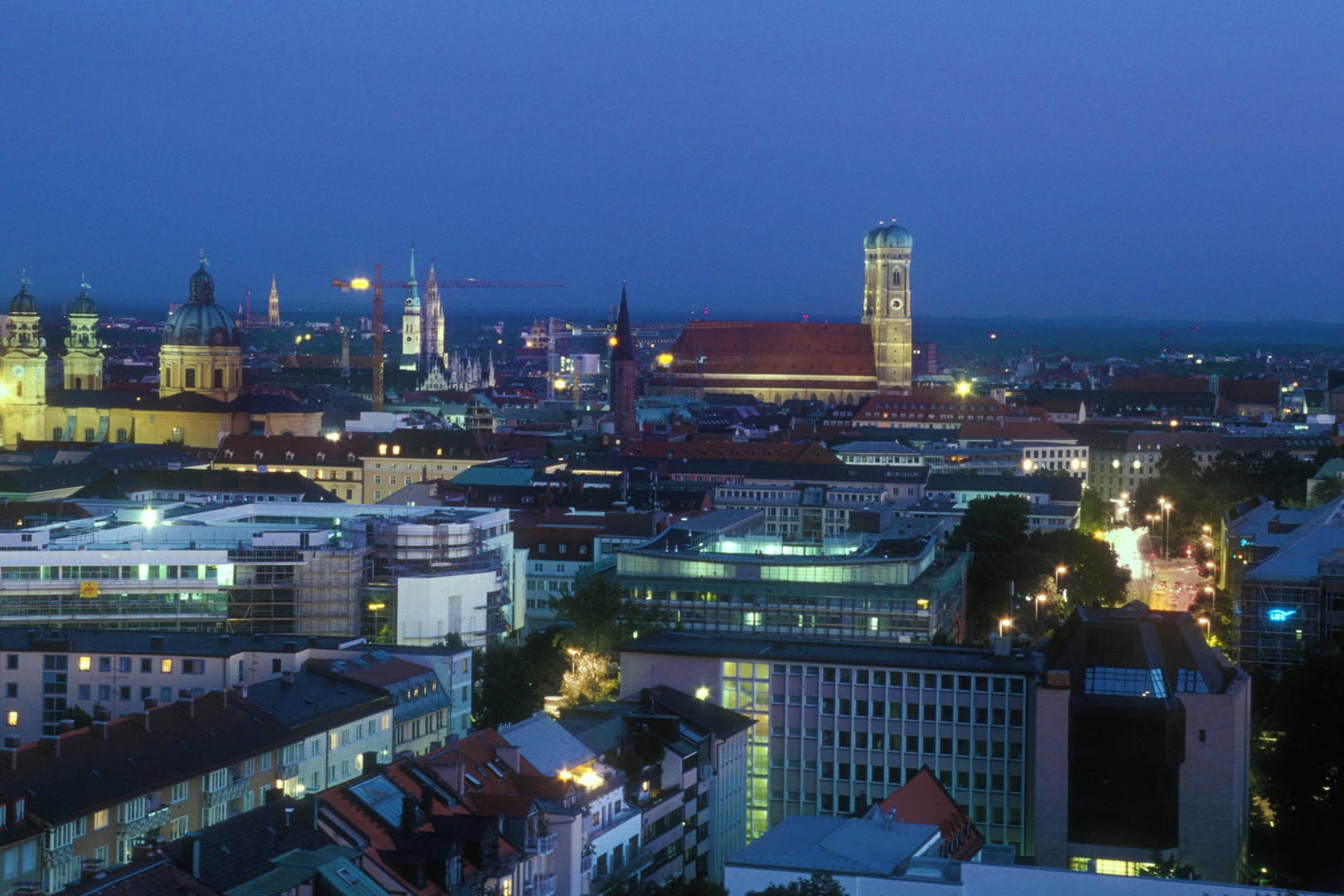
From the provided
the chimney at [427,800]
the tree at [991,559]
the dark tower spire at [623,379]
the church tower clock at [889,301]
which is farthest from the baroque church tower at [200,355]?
the chimney at [427,800]

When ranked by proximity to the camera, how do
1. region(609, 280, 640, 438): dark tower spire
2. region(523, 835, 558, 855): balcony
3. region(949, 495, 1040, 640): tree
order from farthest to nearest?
region(609, 280, 640, 438): dark tower spire, region(949, 495, 1040, 640): tree, region(523, 835, 558, 855): balcony

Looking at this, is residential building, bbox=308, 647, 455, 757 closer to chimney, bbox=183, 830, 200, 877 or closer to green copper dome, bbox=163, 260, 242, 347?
chimney, bbox=183, 830, 200, 877

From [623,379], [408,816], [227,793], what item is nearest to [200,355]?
[623,379]

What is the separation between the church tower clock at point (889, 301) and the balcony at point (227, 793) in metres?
128

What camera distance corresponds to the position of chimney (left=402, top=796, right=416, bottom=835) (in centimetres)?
2603

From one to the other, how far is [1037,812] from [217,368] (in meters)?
79.8

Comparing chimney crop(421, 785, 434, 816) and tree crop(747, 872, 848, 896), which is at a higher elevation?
chimney crop(421, 785, 434, 816)

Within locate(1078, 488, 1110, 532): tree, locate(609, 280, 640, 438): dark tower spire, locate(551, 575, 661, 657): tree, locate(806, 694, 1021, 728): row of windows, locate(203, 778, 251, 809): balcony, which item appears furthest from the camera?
locate(609, 280, 640, 438): dark tower spire

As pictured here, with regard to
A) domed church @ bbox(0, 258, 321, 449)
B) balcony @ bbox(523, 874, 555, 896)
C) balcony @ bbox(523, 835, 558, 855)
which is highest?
domed church @ bbox(0, 258, 321, 449)

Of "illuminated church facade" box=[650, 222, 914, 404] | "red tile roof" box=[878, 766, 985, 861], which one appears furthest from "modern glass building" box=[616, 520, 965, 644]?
"illuminated church facade" box=[650, 222, 914, 404]

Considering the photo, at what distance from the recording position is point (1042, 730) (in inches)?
1416

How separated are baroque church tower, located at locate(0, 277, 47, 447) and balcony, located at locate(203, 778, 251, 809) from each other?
71.9 meters

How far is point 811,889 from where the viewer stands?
959 inches

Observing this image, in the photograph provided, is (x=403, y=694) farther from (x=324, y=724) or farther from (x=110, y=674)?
(x=110, y=674)
